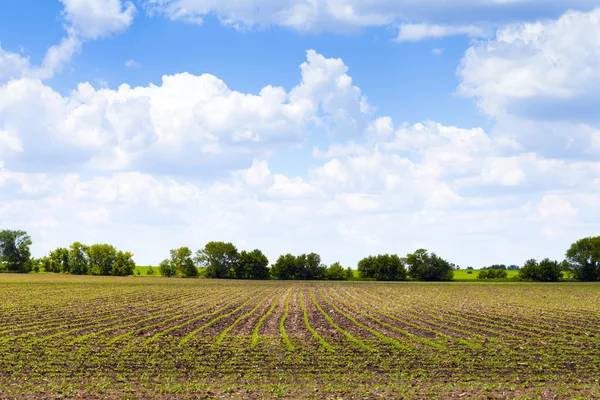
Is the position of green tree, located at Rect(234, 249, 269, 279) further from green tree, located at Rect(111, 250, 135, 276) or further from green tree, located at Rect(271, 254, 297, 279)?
green tree, located at Rect(111, 250, 135, 276)

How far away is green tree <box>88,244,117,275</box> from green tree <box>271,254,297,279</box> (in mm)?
46411

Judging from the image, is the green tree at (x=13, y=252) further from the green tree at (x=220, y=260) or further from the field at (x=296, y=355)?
the field at (x=296, y=355)

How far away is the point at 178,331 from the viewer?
31.8 metres

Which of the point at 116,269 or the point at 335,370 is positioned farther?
the point at 116,269

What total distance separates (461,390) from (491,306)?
3486 centimetres

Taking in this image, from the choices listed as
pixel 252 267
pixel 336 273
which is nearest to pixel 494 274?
pixel 336 273

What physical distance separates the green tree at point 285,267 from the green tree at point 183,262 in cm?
2283

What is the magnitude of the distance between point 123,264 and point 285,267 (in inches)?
1825

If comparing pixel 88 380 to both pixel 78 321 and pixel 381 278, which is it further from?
pixel 381 278

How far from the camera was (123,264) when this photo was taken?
158500mm

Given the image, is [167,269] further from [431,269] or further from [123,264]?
[431,269]

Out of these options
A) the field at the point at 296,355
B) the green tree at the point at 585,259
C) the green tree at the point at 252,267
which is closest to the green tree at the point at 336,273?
the green tree at the point at 252,267

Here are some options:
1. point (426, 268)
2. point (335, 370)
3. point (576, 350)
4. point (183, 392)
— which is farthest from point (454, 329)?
point (426, 268)

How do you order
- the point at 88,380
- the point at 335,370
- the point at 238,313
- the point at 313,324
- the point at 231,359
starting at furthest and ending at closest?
the point at 238,313 → the point at 313,324 → the point at 231,359 → the point at 335,370 → the point at 88,380
